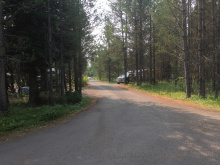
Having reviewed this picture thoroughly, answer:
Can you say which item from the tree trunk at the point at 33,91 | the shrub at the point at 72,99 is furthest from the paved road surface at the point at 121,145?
the tree trunk at the point at 33,91

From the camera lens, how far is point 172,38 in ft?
48.2

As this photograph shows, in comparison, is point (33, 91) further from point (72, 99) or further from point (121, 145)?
point (121, 145)

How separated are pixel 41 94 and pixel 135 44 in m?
15.6

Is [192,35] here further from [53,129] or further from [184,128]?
[53,129]

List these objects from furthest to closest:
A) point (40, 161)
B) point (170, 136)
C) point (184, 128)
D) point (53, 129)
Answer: point (53, 129), point (184, 128), point (170, 136), point (40, 161)

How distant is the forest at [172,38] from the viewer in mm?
12945

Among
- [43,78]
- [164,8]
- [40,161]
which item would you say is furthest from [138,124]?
[164,8]

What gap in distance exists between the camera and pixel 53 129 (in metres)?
6.26

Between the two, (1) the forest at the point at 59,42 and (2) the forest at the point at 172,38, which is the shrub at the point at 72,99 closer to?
(1) the forest at the point at 59,42

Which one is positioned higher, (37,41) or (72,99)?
(37,41)

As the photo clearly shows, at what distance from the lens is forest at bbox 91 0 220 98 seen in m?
12.9

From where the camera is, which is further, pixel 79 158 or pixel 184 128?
pixel 184 128

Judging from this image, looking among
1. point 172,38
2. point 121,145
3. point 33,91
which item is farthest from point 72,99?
point 172,38

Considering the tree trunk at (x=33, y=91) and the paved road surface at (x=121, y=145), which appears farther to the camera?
the tree trunk at (x=33, y=91)
